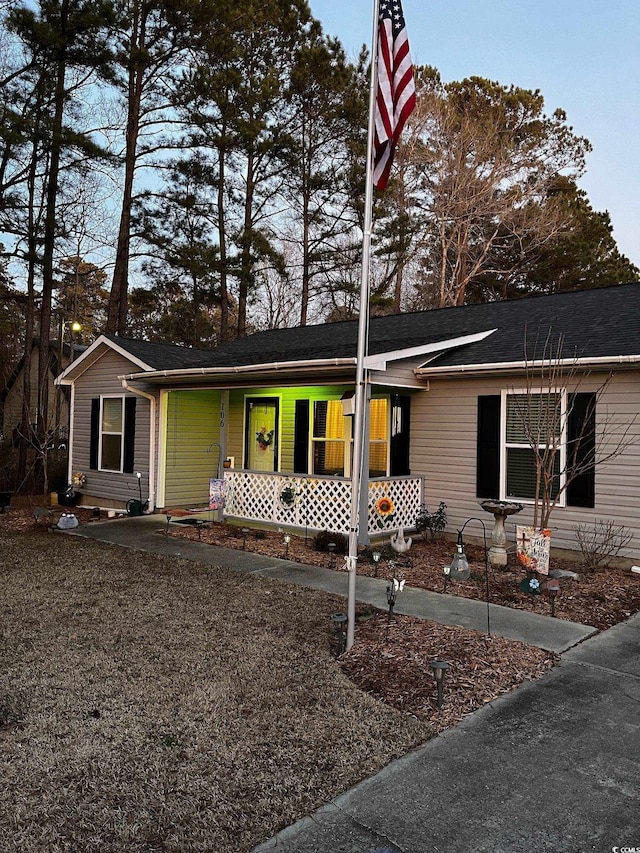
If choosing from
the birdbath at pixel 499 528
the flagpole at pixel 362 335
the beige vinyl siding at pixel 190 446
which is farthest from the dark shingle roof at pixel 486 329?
the flagpole at pixel 362 335

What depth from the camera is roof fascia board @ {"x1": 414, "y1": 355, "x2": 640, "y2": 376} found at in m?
7.53

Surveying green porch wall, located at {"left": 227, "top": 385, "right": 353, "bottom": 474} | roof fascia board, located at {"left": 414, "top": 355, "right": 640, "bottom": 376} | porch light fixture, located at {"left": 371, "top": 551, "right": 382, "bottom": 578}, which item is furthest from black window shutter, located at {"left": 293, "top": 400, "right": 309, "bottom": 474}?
porch light fixture, located at {"left": 371, "top": 551, "right": 382, "bottom": 578}

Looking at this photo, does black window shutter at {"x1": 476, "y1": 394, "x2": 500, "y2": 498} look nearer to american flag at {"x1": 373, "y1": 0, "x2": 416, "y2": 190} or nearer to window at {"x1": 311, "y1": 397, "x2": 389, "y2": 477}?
window at {"x1": 311, "y1": 397, "x2": 389, "y2": 477}

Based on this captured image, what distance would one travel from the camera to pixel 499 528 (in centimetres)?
765

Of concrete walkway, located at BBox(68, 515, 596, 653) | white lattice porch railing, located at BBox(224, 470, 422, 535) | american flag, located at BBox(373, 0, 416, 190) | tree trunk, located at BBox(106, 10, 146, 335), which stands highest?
tree trunk, located at BBox(106, 10, 146, 335)

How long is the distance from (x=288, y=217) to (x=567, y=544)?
17307 mm

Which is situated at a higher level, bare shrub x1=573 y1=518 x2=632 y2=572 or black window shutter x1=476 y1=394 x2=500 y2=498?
black window shutter x1=476 y1=394 x2=500 y2=498

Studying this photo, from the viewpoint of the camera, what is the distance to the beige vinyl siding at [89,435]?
12.0 m

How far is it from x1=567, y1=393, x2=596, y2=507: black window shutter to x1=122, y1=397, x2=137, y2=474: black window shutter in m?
8.21

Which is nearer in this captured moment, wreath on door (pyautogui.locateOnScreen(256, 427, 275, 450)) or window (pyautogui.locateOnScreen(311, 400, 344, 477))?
window (pyautogui.locateOnScreen(311, 400, 344, 477))

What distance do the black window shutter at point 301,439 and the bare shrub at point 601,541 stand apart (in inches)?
176

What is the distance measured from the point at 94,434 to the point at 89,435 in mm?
246

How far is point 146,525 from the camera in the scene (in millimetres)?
10656

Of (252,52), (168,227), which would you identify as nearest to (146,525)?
(168,227)
